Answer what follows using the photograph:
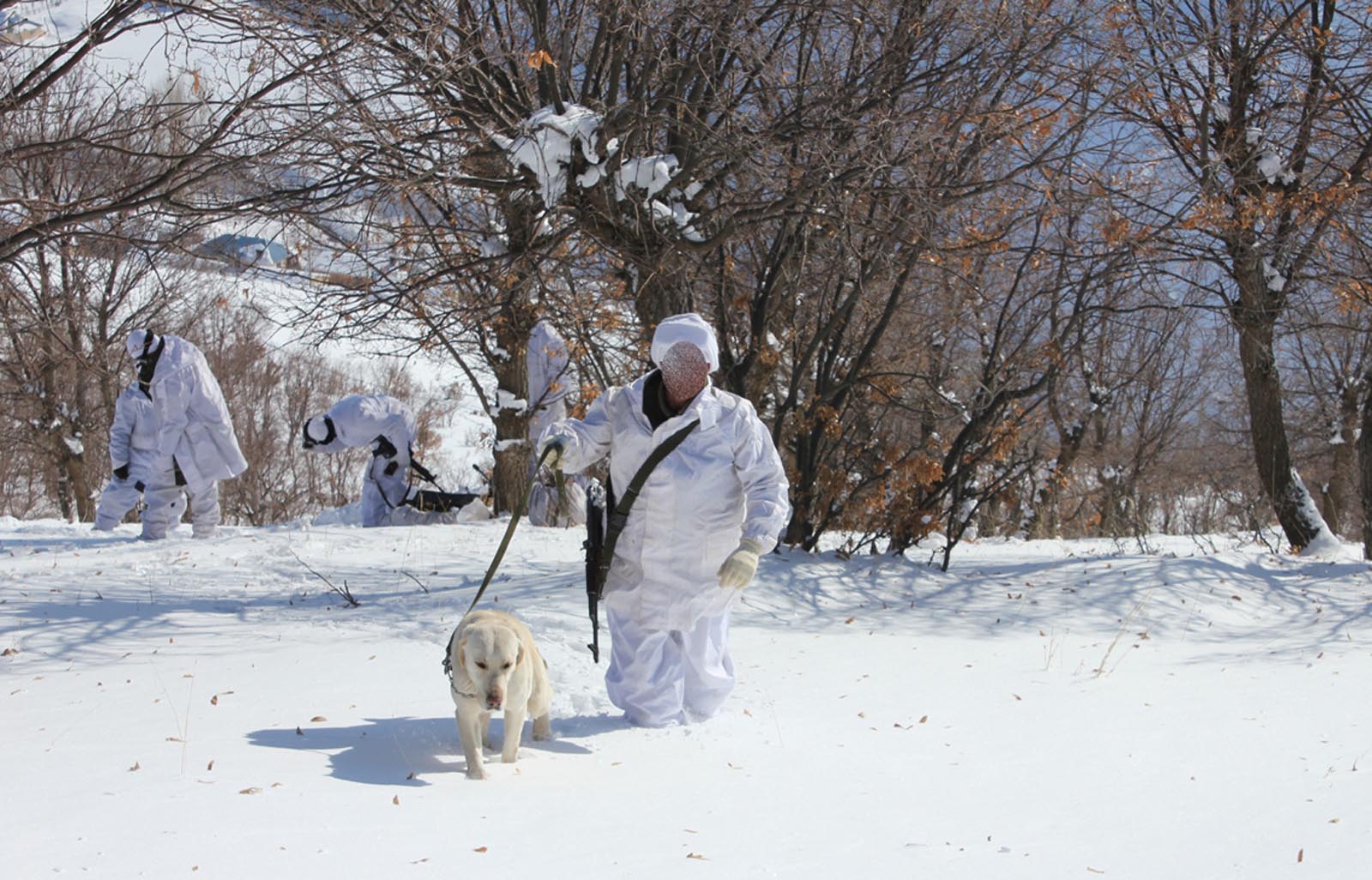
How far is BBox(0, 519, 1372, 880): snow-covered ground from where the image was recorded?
3.12 metres

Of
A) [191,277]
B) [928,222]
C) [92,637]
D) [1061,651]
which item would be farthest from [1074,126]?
[191,277]

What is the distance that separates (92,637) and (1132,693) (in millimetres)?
5785

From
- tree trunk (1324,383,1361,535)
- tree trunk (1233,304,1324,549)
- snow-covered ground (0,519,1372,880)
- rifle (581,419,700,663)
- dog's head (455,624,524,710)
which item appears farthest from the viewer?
tree trunk (1324,383,1361,535)

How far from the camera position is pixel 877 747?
15.2 feet

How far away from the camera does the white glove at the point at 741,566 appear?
4641mm

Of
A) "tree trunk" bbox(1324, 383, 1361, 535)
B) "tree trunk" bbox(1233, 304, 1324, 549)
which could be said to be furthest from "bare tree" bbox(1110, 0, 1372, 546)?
"tree trunk" bbox(1324, 383, 1361, 535)

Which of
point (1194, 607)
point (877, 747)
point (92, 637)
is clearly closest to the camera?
point (877, 747)

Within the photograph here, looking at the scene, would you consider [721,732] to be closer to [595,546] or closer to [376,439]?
[595,546]

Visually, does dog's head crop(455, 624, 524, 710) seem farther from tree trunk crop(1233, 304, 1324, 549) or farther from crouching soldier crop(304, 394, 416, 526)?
crouching soldier crop(304, 394, 416, 526)

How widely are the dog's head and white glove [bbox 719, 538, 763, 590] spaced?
3.59 feet

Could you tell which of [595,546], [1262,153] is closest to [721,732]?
[595,546]

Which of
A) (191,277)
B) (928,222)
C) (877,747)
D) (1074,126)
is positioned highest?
(191,277)

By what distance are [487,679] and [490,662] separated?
0.20 feet

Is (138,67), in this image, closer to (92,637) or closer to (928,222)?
(92,637)
